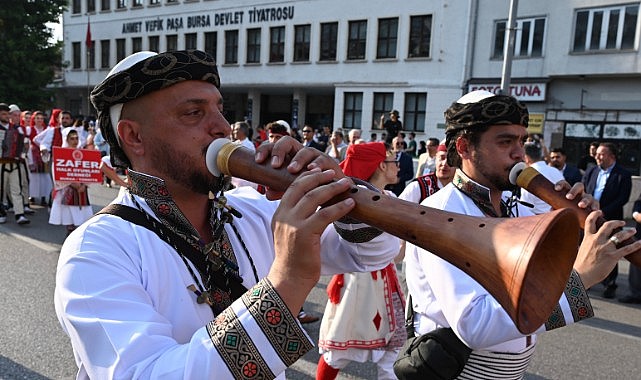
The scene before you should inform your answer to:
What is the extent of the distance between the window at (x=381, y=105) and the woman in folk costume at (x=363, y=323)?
2022 cm

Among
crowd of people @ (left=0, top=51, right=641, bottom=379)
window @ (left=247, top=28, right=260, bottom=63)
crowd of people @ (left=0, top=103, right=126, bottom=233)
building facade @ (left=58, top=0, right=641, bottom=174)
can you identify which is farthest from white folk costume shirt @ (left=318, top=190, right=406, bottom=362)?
window @ (left=247, top=28, right=260, bottom=63)

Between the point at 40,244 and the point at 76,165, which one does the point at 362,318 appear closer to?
the point at 40,244

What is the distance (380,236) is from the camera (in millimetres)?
1595

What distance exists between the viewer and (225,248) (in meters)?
1.61

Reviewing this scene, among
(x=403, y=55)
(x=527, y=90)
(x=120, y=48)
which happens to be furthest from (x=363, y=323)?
(x=120, y=48)

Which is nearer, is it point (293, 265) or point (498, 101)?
point (293, 265)

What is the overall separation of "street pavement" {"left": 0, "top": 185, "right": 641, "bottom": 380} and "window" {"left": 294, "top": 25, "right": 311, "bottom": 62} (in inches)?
817

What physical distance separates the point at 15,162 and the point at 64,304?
9.48 meters

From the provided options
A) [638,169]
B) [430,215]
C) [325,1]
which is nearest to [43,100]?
[325,1]

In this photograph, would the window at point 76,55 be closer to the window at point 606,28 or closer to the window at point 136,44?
the window at point 136,44

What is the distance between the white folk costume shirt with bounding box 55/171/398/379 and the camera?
1.13m

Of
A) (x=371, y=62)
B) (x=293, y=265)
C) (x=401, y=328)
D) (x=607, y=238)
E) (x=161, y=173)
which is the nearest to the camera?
(x=293, y=265)

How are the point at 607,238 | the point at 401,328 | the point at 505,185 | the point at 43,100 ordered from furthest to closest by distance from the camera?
the point at 43,100, the point at 401,328, the point at 505,185, the point at 607,238

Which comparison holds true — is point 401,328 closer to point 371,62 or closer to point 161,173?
point 161,173
